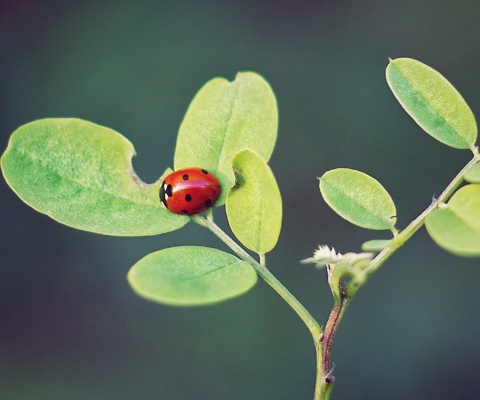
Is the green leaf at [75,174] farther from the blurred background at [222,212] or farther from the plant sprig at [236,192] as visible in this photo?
the blurred background at [222,212]

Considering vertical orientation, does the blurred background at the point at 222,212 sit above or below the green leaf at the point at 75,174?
below

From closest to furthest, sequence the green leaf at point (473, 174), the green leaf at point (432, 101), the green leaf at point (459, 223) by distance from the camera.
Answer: the green leaf at point (459, 223) → the green leaf at point (473, 174) → the green leaf at point (432, 101)

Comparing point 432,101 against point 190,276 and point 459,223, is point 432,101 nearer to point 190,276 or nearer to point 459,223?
point 459,223

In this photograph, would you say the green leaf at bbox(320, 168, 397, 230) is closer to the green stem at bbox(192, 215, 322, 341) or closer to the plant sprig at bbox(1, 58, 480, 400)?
the plant sprig at bbox(1, 58, 480, 400)

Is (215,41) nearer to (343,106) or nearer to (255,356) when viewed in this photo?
(343,106)

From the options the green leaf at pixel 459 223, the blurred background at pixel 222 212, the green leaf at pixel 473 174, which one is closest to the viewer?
the green leaf at pixel 459 223

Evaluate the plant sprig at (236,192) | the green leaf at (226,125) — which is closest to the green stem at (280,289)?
the plant sprig at (236,192)

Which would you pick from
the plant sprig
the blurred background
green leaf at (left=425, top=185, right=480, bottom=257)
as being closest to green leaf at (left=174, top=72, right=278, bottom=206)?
the plant sprig

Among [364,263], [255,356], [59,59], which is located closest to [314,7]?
[59,59]
